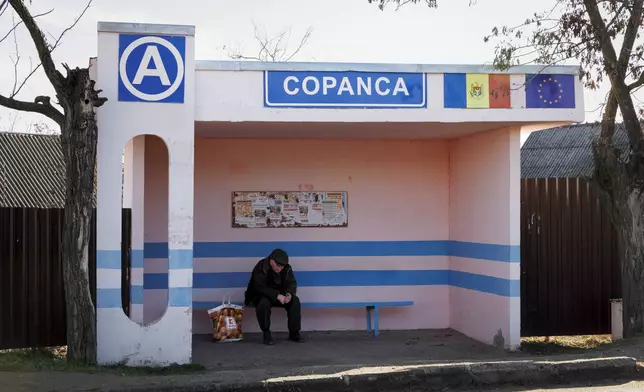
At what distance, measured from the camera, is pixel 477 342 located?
10.9 m

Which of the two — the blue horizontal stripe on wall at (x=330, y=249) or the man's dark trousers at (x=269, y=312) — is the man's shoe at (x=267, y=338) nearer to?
the man's dark trousers at (x=269, y=312)

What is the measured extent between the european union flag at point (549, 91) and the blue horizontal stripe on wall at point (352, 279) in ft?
8.18

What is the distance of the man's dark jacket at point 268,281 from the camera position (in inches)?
424

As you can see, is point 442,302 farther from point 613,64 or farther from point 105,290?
point 105,290

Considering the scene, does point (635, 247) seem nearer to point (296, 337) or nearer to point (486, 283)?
point (486, 283)

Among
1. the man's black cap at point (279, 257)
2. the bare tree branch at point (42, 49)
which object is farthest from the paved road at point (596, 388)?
the bare tree branch at point (42, 49)

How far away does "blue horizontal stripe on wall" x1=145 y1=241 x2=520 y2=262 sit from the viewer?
11.1 meters

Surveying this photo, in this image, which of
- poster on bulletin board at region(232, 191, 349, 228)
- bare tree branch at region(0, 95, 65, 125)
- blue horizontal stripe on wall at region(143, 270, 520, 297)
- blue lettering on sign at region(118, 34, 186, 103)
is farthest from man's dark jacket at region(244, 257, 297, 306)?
bare tree branch at region(0, 95, 65, 125)

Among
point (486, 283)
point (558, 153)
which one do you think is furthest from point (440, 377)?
point (558, 153)

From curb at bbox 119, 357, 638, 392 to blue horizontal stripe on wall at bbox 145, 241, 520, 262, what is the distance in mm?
2797

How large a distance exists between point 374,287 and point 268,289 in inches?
71.2

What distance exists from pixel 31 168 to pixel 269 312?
33.5m

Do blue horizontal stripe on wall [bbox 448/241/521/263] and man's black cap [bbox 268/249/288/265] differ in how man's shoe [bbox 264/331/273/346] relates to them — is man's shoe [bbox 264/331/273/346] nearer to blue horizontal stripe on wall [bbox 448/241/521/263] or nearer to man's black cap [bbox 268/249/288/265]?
man's black cap [bbox 268/249/288/265]

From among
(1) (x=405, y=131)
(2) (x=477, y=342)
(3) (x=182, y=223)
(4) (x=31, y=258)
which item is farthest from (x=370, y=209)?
(4) (x=31, y=258)
